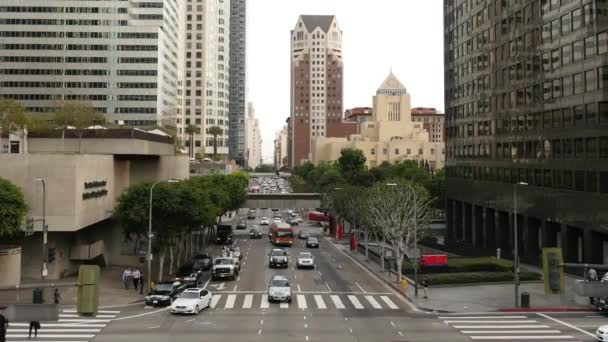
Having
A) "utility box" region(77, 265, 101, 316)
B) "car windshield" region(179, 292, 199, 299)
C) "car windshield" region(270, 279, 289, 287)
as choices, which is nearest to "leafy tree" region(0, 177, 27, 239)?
"car windshield" region(179, 292, 199, 299)

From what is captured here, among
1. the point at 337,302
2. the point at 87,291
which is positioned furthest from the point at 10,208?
the point at 87,291

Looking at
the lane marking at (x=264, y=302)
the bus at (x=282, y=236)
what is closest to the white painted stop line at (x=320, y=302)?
the lane marking at (x=264, y=302)

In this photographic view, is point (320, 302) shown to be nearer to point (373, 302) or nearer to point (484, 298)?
point (373, 302)

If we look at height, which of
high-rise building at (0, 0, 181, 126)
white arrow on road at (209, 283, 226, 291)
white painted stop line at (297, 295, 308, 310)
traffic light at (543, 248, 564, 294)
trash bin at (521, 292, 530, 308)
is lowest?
white arrow on road at (209, 283, 226, 291)

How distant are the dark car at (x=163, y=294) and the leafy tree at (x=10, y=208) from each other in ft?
33.5

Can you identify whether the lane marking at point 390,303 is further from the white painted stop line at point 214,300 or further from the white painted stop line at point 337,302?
the white painted stop line at point 214,300

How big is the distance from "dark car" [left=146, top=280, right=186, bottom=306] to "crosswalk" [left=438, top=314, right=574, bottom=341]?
16.9m

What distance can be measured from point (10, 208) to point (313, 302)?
20894 mm

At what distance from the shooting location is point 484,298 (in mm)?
43156

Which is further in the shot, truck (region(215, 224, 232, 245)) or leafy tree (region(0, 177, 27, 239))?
truck (region(215, 224, 232, 245))

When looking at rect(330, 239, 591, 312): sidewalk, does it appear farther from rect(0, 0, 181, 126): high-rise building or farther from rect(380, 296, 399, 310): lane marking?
rect(0, 0, 181, 126): high-rise building

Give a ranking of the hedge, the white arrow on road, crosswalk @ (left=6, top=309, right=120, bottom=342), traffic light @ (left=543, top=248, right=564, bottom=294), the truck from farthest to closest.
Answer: the truck, the hedge, the white arrow on road, crosswalk @ (left=6, top=309, right=120, bottom=342), traffic light @ (left=543, top=248, right=564, bottom=294)

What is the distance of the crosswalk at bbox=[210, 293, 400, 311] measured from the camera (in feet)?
128

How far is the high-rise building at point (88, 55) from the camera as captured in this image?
138 m
